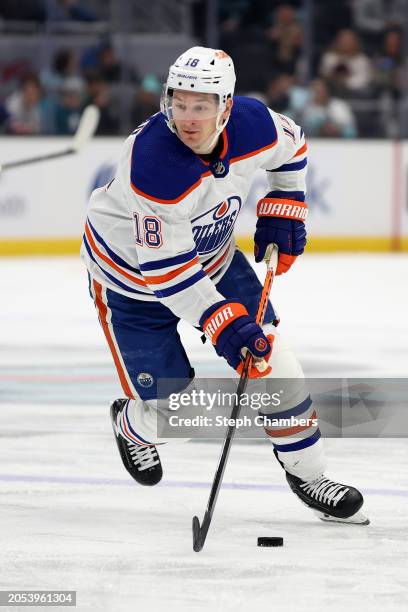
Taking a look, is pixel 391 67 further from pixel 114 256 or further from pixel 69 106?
pixel 114 256

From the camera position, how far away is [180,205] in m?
2.88

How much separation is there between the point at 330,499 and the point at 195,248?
655mm

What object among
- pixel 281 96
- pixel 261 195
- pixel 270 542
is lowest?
pixel 261 195

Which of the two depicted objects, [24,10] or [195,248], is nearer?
[195,248]

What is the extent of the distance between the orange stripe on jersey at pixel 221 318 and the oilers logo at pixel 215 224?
0.82ft

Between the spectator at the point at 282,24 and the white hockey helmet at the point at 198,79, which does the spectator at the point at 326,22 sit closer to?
A: the spectator at the point at 282,24

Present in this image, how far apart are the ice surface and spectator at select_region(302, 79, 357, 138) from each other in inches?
199

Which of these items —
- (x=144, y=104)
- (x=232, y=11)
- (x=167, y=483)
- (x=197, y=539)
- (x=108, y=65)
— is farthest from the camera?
(x=232, y=11)

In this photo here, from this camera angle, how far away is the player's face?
9.42ft

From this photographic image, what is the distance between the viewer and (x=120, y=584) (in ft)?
8.36

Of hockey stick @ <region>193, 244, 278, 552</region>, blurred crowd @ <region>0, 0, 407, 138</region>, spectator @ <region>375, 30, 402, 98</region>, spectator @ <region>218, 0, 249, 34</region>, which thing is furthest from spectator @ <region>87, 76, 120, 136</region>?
hockey stick @ <region>193, 244, 278, 552</region>

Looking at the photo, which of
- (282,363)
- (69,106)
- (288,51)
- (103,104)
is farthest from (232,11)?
(282,363)

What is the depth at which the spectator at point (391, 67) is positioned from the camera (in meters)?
11.1

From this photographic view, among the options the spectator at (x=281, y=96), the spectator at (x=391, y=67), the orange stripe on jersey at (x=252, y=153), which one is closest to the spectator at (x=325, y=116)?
the spectator at (x=281, y=96)
